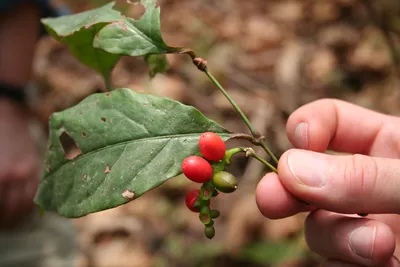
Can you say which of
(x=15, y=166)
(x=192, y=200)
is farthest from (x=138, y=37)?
(x=15, y=166)

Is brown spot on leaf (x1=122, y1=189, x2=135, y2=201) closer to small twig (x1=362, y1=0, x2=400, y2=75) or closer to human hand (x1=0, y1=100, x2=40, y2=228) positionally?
human hand (x1=0, y1=100, x2=40, y2=228)

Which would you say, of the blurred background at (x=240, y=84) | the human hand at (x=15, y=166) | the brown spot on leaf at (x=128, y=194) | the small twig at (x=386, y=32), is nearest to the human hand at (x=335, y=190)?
the brown spot on leaf at (x=128, y=194)

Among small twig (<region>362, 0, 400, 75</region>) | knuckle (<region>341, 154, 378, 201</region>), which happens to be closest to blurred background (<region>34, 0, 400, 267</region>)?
small twig (<region>362, 0, 400, 75</region>)

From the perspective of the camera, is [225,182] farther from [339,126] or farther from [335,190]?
[339,126]

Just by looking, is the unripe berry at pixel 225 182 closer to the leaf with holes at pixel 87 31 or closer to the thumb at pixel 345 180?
Answer: the thumb at pixel 345 180

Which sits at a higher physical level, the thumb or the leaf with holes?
the leaf with holes

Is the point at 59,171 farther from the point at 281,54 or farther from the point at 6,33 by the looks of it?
the point at 281,54
